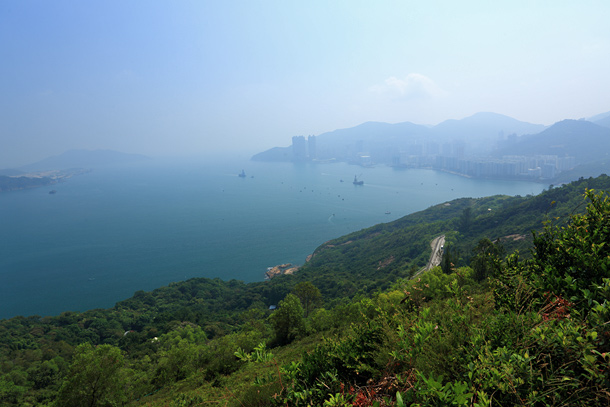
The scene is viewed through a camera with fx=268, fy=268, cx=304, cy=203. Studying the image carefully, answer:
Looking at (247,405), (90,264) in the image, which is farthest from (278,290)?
(90,264)

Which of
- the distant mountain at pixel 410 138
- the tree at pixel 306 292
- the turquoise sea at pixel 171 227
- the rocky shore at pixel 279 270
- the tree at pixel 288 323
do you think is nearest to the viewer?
the tree at pixel 288 323

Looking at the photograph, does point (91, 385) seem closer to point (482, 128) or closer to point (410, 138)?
point (410, 138)

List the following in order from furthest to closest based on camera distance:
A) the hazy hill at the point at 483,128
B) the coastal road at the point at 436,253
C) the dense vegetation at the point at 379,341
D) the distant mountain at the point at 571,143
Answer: the hazy hill at the point at 483,128 < the distant mountain at the point at 571,143 < the coastal road at the point at 436,253 < the dense vegetation at the point at 379,341

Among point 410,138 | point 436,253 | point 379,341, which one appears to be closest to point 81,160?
point 410,138

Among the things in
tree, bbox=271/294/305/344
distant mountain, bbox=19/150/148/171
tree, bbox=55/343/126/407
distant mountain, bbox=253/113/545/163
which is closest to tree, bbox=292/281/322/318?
tree, bbox=271/294/305/344

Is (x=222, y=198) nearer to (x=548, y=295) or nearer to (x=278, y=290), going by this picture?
(x=278, y=290)

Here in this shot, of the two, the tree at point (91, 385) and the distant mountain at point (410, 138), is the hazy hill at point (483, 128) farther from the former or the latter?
the tree at point (91, 385)

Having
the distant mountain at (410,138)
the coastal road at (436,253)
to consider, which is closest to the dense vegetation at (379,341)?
the coastal road at (436,253)
